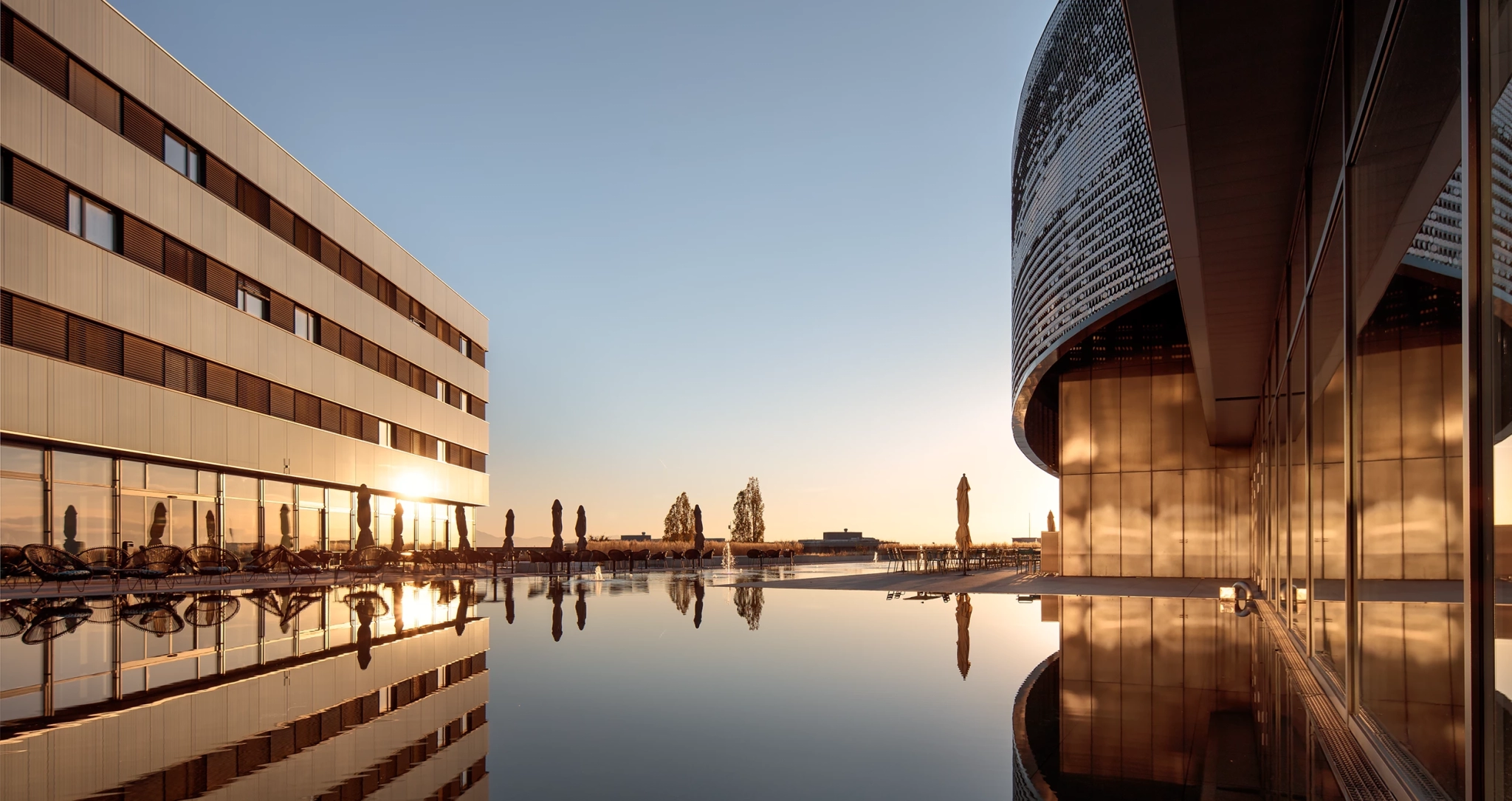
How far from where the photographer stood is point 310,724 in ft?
17.4

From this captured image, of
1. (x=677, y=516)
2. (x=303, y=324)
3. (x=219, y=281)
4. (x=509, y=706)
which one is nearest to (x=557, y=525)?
(x=303, y=324)

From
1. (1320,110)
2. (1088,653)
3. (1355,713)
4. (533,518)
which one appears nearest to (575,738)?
(1355,713)

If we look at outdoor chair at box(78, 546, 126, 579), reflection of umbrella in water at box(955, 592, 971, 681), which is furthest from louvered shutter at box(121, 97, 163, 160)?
reflection of umbrella in water at box(955, 592, 971, 681)

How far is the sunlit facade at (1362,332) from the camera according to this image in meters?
2.94

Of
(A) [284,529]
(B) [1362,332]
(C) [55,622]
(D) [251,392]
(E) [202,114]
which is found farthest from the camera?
(A) [284,529]

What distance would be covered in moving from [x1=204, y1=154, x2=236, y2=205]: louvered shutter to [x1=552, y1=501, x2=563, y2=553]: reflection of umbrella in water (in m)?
12.9

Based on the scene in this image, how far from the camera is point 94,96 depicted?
19844 mm

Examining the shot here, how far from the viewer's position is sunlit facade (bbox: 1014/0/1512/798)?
294 cm

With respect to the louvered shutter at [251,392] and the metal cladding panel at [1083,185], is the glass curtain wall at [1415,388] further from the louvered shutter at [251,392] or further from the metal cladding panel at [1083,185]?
the louvered shutter at [251,392]

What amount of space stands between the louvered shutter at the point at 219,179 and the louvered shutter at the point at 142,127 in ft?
5.46

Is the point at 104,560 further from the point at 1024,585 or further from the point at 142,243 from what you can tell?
the point at 1024,585

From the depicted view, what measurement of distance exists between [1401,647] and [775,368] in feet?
154

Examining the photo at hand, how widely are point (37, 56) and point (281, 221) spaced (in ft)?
28.8

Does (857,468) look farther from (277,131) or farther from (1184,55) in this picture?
(1184,55)
